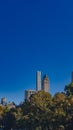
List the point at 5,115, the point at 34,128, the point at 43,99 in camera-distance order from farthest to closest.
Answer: the point at 5,115 < the point at 43,99 < the point at 34,128

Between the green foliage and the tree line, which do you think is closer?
the tree line

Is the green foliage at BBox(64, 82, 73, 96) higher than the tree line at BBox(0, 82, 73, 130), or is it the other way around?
the green foliage at BBox(64, 82, 73, 96)

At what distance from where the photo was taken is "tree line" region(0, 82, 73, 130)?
9700 cm

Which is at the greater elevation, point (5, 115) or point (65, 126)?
point (5, 115)

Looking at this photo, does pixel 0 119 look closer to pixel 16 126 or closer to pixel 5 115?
pixel 5 115

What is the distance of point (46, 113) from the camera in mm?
101688

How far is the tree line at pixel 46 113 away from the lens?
97.0m

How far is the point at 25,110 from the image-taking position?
369 feet

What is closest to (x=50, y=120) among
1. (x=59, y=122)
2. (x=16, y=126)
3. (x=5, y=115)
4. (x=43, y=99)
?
(x=59, y=122)

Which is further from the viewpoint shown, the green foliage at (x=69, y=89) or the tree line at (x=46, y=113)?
the green foliage at (x=69, y=89)

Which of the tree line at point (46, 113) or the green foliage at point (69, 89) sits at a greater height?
the green foliage at point (69, 89)

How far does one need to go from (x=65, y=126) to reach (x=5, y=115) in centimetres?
3408

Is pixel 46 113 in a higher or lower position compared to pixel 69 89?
lower

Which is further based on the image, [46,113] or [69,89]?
[69,89]
